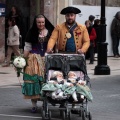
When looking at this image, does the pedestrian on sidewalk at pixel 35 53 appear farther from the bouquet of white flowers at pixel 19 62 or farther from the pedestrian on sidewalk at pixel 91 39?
the pedestrian on sidewalk at pixel 91 39

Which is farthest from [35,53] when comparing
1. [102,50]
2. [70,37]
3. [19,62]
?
[102,50]

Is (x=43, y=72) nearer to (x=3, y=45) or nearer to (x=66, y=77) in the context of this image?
(x=66, y=77)

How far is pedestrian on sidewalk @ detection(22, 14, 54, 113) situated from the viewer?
37.8 ft

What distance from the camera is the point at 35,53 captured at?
11711 mm

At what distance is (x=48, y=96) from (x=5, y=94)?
4336 mm

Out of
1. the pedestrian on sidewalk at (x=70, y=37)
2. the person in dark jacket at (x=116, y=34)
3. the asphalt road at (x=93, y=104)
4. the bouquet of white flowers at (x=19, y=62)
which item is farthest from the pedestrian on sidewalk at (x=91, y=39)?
the pedestrian on sidewalk at (x=70, y=37)

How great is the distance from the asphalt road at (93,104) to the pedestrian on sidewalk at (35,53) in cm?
40

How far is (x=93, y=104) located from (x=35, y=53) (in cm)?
206

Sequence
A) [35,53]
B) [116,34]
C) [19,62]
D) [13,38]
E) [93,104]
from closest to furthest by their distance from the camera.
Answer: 1. [19,62]
2. [35,53]
3. [93,104]
4. [13,38]
5. [116,34]

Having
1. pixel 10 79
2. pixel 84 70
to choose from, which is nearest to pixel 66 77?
pixel 84 70

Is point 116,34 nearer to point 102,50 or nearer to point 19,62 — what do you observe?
point 102,50

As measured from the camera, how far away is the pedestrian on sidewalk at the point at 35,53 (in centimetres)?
1152

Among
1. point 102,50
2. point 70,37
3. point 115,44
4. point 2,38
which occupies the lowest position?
point 115,44

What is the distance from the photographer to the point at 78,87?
10.4 meters
